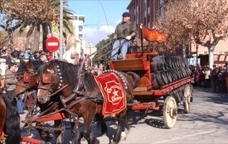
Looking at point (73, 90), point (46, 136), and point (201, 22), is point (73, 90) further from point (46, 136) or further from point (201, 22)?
point (201, 22)

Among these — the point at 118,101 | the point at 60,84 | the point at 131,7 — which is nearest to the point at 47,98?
the point at 60,84

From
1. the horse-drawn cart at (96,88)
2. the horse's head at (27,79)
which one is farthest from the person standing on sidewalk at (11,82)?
the horse-drawn cart at (96,88)

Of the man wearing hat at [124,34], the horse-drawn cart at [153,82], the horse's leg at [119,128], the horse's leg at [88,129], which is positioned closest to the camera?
the horse's leg at [88,129]

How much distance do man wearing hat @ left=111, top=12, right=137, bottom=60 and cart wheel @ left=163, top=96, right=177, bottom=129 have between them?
5.34 ft

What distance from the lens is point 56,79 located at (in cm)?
744

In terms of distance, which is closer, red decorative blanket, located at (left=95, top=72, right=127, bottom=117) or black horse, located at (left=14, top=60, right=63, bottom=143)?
black horse, located at (left=14, top=60, right=63, bottom=143)

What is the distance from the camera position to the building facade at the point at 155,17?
143ft

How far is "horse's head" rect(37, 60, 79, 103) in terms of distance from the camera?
284 inches

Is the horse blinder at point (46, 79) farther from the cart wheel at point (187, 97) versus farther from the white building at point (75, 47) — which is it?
the white building at point (75, 47)

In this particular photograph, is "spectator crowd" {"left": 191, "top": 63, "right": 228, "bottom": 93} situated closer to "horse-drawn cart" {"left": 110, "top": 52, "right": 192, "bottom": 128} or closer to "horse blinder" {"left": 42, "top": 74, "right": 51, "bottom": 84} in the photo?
"horse-drawn cart" {"left": 110, "top": 52, "right": 192, "bottom": 128}

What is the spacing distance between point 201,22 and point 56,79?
2570 centimetres

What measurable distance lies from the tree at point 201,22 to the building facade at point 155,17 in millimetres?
3462

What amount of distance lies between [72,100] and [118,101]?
1.25 meters

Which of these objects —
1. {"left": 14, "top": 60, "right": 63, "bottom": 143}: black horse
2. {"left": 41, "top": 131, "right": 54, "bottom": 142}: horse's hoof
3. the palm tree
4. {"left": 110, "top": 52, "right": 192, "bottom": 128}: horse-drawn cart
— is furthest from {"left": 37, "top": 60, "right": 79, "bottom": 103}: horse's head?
the palm tree
